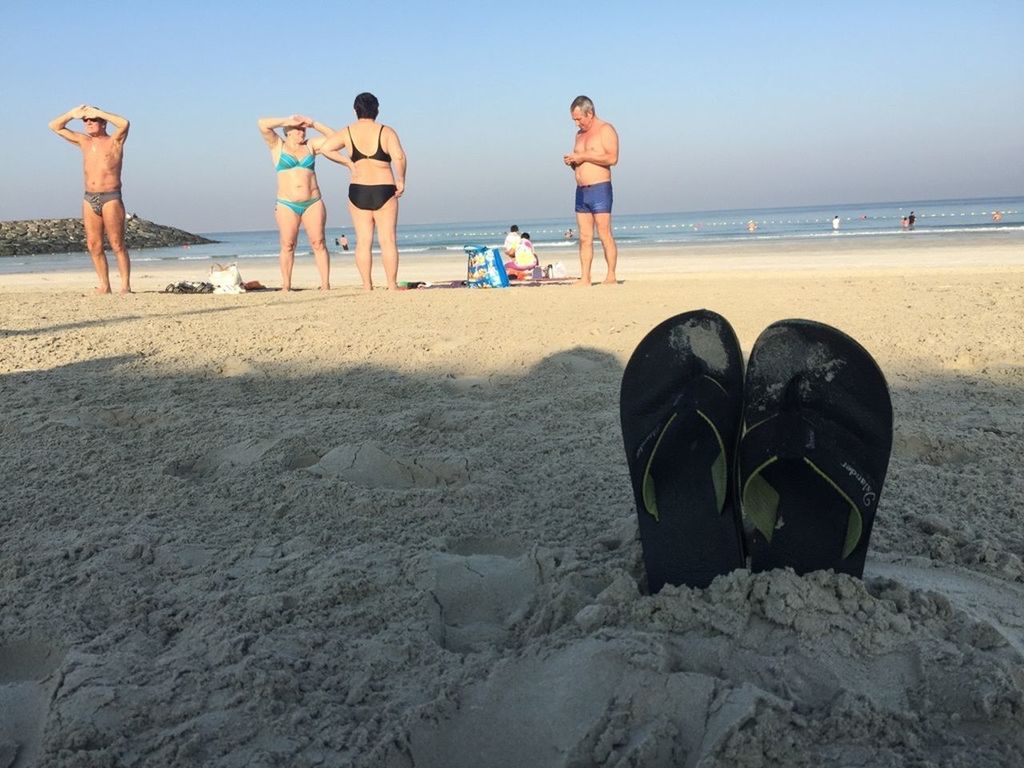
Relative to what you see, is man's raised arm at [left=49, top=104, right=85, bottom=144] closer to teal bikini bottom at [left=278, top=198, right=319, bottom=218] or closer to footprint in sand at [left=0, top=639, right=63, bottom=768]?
teal bikini bottom at [left=278, top=198, right=319, bottom=218]

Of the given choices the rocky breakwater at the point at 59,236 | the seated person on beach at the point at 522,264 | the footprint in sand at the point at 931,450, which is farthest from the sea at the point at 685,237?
the footprint in sand at the point at 931,450

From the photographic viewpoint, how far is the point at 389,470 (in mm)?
2176

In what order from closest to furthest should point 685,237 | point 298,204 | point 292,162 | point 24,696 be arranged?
point 24,696 < point 292,162 < point 298,204 < point 685,237

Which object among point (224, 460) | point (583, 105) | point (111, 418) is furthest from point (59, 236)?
point (224, 460)

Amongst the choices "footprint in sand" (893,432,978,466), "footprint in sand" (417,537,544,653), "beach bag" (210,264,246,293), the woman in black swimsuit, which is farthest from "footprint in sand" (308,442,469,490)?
"beach bag" (210,264,246,293)

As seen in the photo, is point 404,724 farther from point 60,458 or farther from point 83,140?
point 83,140

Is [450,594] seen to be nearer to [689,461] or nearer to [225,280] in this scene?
[689,461]

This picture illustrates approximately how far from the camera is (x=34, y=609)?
4.89ft

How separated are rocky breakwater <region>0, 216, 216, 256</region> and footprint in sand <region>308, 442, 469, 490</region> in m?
30.6

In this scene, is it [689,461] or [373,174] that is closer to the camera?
[689,461]

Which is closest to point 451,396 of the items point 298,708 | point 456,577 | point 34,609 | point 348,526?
point 348,526

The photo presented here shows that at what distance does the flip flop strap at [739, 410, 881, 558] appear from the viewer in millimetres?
1332

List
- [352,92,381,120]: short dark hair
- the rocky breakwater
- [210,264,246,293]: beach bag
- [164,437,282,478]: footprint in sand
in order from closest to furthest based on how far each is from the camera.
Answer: [164,437,282,478]: footprint in sand
[352,92,381,120]: short dark hair
[210,264,246,293]: beach bag
the rocky breakwater

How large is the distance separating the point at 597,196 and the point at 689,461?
607 centimetres
